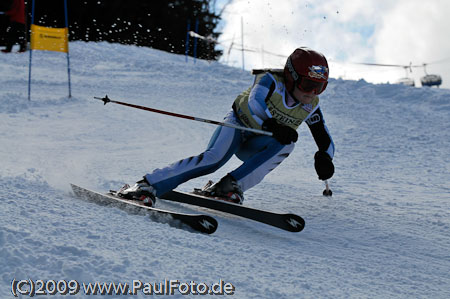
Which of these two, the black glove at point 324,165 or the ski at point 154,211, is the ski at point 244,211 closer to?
the ski at point 154,211

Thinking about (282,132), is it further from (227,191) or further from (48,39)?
(48,39)

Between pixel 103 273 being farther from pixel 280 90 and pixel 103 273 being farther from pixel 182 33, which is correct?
pixel 182 33

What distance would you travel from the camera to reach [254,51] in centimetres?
1803

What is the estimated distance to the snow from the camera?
7.17 ft

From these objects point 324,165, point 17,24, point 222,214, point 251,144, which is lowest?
point 222,214


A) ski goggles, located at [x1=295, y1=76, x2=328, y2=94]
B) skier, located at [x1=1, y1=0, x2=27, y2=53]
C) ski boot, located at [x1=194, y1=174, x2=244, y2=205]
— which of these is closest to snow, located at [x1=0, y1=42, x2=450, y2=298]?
ski boot, located at [x1=194, y1=174, x2=244, y2=205]

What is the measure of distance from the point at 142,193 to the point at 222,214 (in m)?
0.61

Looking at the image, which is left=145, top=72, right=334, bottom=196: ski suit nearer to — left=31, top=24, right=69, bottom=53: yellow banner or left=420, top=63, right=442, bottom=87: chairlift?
left=31, top=24, right=69, bottom=53: yellow banner

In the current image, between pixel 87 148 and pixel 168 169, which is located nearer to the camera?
pixel 168 169

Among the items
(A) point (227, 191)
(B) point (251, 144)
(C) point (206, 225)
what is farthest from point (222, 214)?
(C) point (206, 225)

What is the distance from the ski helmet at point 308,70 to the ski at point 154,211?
135cm

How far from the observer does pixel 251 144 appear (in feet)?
13.1

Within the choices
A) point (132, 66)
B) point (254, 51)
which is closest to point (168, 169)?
point (132, 66)

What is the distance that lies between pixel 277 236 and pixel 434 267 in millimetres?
913
